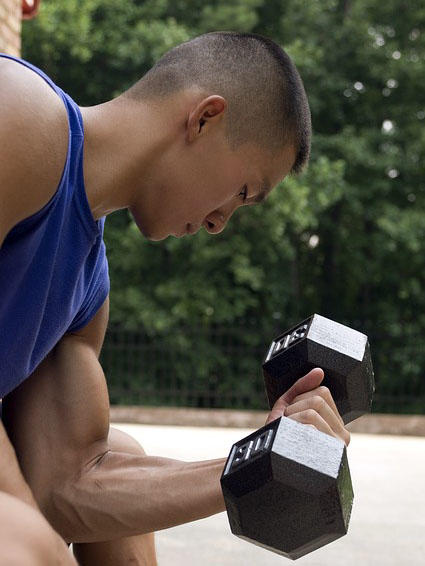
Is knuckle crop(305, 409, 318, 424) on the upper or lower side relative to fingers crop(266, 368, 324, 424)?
upper

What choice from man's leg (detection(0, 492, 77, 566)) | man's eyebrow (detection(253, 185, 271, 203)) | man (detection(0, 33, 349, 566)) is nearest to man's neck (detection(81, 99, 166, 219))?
man (detection(0, 33, 349, 566))

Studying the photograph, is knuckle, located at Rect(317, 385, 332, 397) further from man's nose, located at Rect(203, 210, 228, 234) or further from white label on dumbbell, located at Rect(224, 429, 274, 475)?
man's nose, located at Rect(203, 210, 228, 234)

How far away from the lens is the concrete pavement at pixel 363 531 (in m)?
2.69

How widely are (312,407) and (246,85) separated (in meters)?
0.59

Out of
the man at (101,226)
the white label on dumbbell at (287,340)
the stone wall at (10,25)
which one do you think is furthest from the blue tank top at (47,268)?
the stone wall at (10,25)

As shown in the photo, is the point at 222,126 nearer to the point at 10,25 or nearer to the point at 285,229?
the point at 10,25

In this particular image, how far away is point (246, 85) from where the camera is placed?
153 centimetres

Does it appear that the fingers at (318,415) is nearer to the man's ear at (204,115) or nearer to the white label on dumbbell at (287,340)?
the white label on dumbbell at (287,340)

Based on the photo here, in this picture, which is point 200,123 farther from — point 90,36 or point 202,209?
point 90,36

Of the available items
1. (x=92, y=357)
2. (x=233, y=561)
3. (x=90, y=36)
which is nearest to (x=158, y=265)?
(x=90, y=36)

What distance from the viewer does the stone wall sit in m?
4.40

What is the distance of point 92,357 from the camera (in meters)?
1.67

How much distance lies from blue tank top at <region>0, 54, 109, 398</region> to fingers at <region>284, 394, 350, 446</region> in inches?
17.1


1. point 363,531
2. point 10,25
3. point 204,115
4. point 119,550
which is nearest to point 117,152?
point 204,115
